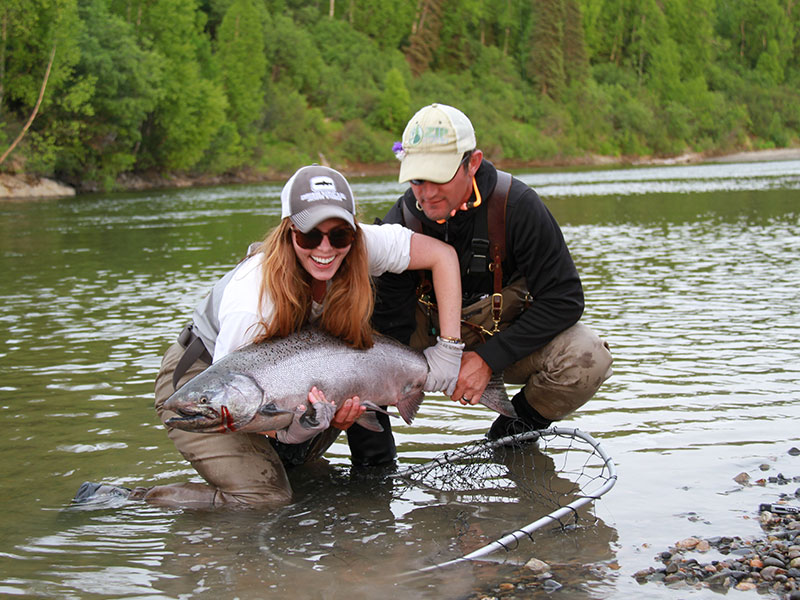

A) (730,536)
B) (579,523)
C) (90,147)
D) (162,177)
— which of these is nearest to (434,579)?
(579,523)

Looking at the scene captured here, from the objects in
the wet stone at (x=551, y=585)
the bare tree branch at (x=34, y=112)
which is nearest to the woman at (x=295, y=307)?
the wet stone at (x=551, y=585)

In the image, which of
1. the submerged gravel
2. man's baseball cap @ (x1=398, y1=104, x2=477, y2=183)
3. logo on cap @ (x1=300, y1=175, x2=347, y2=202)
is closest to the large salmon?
logo on cap @ (x1=300, y1=175, x2=347, y2=202)

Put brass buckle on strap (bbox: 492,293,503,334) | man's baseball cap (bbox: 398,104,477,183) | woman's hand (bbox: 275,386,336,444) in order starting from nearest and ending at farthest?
woman's hand (bbox: 275,386,336,444), man's baseball cap (bbox: 398,104,477,183), brass buckle on strap (bbox: 492,293,503,334)

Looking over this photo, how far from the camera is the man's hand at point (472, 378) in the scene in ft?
16.9

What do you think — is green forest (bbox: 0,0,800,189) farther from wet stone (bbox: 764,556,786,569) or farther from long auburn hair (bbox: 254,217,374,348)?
wet stone (bbox: 764,556,786,569)

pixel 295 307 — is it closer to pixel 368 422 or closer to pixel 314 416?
pixel 314 416

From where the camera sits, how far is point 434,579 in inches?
162

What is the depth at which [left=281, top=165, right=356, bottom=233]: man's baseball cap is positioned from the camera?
454 centimetres

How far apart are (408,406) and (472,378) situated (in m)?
0.40

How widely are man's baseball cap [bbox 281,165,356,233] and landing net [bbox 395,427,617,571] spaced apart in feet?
5.53

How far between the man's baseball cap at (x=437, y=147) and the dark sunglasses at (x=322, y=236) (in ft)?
1.63

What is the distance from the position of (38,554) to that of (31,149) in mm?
48684

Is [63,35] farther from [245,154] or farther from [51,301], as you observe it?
[51,301]

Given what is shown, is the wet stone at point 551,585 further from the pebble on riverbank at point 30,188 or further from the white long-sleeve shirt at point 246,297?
the pebble on riverbank at point 30,188
